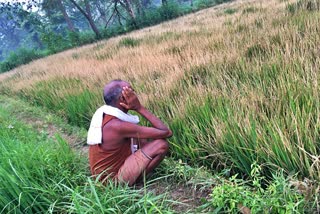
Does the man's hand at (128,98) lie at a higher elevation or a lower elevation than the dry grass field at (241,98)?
higher

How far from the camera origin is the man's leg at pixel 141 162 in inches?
107

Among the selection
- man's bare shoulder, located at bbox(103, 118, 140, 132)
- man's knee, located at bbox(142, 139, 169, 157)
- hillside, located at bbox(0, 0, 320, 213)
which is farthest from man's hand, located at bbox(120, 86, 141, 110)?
hillside, located at bbox(0, 0, 320, 213)

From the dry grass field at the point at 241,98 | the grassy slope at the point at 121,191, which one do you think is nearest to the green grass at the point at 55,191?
the grassy slope at the point at 121,191

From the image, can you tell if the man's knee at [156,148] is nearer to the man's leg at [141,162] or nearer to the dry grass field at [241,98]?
the man's leg at [141,162]

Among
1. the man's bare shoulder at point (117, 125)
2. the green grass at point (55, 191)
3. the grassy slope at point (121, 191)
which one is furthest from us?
the man's bare shoulder at point (117, 125)

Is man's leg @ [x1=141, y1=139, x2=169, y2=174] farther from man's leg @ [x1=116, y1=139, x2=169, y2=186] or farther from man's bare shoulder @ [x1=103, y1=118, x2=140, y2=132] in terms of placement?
man's bare shoulder @ [x1=103, y1=118, x2=140, y2=132]

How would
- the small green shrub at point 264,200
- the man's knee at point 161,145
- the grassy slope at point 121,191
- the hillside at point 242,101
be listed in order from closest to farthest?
the small green shrub at point 264,200
the grassy slope at point 121,191
the hillside at point 242,101
the man's knee at point 161,145

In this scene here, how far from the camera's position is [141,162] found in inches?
108

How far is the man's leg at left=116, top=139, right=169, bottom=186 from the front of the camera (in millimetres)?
2707

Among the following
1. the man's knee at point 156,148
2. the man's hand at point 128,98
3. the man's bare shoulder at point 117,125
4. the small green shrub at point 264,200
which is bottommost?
the small green shrub at point 264,200

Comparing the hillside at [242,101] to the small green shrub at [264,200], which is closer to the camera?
the small green shrub at [264,200]

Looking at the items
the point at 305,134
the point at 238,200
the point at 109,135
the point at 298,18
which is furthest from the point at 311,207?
the point at 298,18

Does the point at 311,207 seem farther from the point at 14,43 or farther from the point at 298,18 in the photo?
the point at 14,43

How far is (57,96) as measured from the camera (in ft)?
22.1
